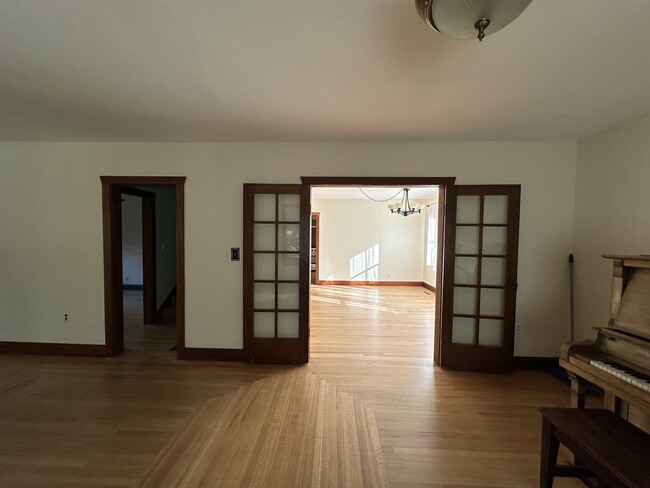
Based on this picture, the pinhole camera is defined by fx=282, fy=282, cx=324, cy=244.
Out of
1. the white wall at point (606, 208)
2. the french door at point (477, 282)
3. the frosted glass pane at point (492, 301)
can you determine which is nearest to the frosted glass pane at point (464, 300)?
the french door at point (477, 282)

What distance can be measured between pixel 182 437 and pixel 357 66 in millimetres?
2755

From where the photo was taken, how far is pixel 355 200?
318 inches

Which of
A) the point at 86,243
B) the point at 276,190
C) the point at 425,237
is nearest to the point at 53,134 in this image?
the point at 86,243

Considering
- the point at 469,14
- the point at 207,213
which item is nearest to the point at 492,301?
the point at 469,14

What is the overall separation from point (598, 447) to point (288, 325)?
8.39 ft

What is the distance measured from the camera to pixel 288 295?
3.23m

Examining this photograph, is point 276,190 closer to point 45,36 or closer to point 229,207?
point 229,207

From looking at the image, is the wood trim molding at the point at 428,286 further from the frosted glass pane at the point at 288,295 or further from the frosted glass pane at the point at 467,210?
→ the frosted glass pane at the point at 288,295

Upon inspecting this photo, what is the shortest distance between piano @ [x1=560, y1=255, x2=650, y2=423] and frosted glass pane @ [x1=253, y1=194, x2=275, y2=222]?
2.77 meters

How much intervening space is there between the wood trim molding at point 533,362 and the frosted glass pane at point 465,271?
3.23ft

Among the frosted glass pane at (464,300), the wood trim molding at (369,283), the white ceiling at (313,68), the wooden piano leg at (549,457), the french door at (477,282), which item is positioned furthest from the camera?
the wood trim molding at (369,283)

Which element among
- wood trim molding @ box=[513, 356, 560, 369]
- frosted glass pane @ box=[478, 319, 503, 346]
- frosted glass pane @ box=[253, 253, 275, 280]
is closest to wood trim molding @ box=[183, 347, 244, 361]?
frosted glass pane @ box=[253, 253, 275, 280]

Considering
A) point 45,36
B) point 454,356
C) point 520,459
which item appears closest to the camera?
point 45,36

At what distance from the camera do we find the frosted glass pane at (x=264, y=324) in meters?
3.22
